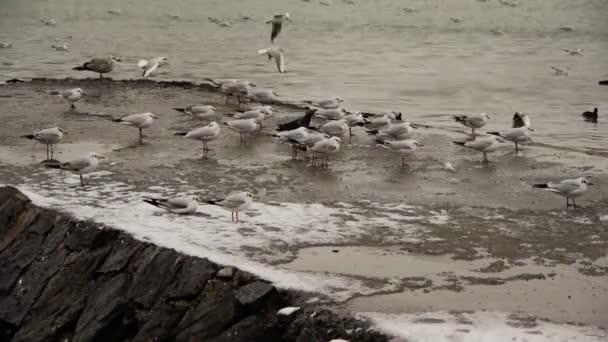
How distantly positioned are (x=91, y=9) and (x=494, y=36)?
1154 inches

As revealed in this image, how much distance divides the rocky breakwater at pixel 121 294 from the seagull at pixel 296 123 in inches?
240

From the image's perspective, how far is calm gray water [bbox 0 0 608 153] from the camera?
83.1 ft

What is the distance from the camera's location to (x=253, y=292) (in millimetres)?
9336

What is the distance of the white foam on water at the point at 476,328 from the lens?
8062mm

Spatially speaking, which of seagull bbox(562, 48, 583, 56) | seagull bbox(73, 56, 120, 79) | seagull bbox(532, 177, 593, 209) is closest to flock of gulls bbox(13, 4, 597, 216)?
seagull bbox(532, 177, 593, 209)

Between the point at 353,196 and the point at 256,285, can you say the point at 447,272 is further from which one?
the point at 353,196

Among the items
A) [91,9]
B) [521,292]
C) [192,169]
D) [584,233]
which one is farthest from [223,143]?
[91,9]

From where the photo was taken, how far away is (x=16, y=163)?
14.8 meters

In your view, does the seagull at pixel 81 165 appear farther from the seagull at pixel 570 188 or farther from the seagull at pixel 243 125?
the seagull at pixel 570 188

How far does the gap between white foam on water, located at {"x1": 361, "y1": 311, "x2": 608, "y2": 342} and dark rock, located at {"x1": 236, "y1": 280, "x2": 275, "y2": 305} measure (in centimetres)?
119

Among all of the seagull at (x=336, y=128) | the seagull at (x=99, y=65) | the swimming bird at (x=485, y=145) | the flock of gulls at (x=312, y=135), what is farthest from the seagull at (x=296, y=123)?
the seagull at (x=99, y=65)

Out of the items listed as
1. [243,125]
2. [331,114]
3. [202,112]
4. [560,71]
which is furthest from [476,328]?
[560,71]

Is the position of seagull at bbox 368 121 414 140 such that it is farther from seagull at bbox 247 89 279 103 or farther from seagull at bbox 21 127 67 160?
seagull at bbox 21 127 67 160

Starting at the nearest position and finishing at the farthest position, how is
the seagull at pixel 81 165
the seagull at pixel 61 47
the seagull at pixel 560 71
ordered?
the seagull at pixel 81 165
the seagull at pixel 560 71
the seagull at pixel 61 47
